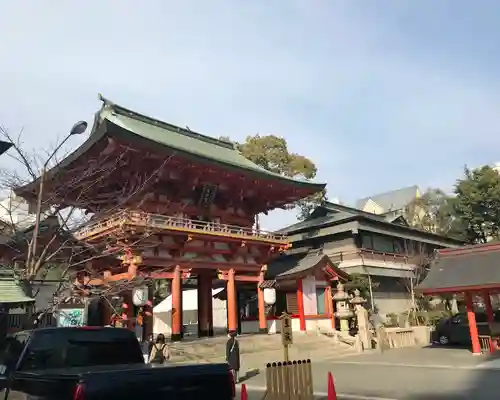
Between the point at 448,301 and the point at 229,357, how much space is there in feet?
92.8

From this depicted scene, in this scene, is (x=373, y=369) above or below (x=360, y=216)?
below

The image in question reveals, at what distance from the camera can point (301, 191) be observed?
99.2ft

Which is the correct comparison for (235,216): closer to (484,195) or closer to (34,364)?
(34,364)

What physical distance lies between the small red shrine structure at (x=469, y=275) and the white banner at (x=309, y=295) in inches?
339

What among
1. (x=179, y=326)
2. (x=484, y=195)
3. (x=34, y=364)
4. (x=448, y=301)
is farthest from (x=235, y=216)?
(x=484, y=195)

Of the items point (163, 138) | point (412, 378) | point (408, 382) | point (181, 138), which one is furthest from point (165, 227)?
point (408, 382)

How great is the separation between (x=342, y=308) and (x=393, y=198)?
56.7 meters

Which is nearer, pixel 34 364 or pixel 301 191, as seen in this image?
pixel 34 364

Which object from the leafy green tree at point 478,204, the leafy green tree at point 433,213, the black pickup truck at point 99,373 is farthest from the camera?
the leafy green tree at point 433,213

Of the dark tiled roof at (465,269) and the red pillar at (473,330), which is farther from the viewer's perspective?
the red pillar at (473,330)

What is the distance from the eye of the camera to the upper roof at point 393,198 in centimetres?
7772

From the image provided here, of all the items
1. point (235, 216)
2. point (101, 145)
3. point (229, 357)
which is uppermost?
point (101, 145)

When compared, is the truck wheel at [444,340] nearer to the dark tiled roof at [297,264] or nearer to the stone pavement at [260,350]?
the stone pavement at [260,350]

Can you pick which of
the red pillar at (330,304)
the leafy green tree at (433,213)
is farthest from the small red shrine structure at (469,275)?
the leafy green tree at (433,213)
